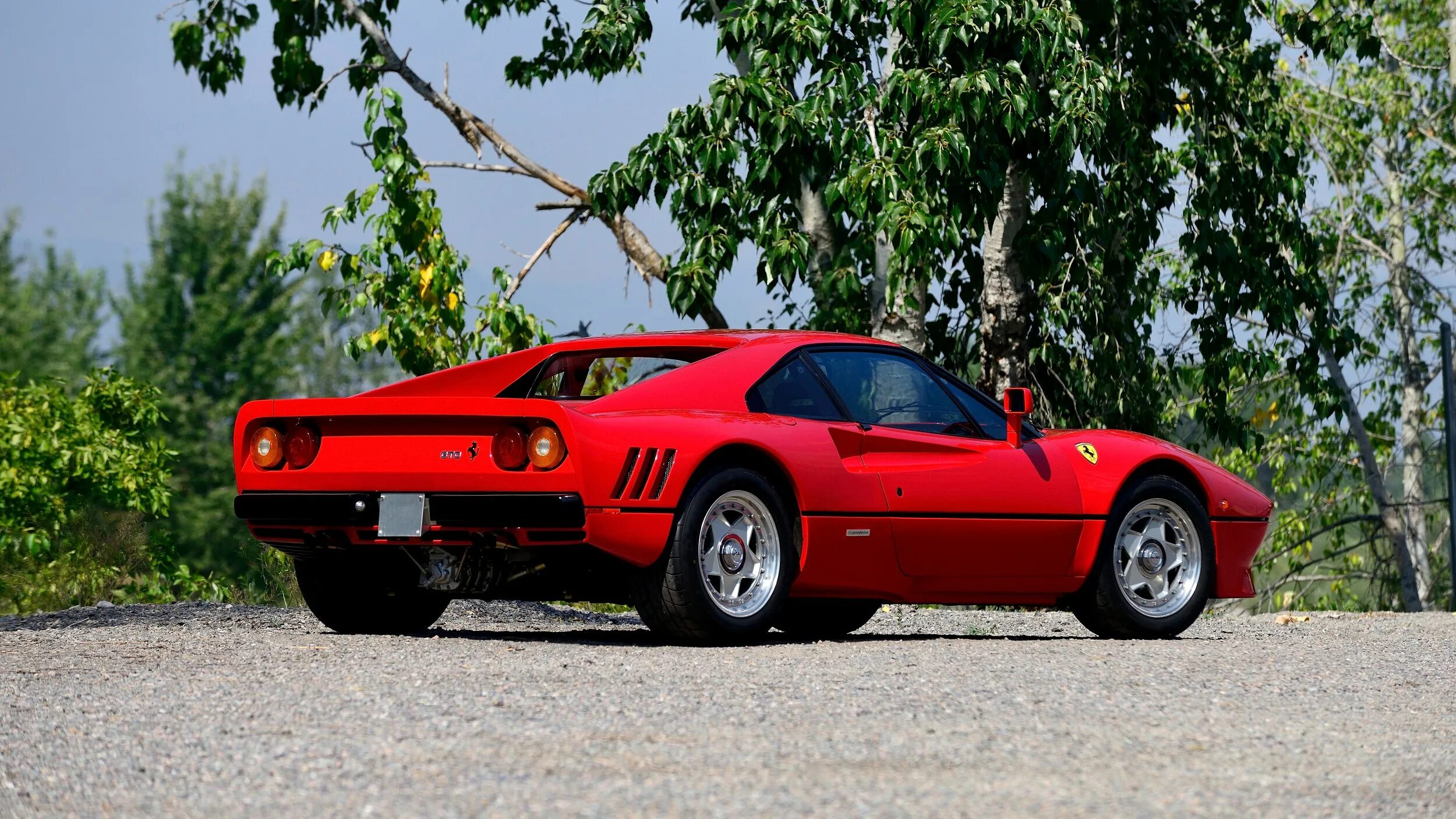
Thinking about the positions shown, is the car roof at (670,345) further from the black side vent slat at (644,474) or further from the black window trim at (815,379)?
the black side vent slat at (644,474)

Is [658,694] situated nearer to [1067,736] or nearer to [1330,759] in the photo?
[1067,736]

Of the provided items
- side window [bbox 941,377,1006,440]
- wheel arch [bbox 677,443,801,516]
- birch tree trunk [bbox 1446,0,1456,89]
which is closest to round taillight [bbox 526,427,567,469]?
wheel arch [bbox 677,443,801,516]

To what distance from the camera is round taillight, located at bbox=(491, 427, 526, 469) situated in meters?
6.86

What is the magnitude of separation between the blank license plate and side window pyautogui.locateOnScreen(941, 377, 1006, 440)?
2.72m

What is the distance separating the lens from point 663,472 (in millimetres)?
6910

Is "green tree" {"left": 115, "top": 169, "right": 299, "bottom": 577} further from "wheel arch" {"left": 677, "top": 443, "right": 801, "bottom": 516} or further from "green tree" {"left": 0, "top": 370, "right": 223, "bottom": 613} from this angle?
"wheel arch" {"left": 677, "top": 443, "right": 801, "bottom": 516}

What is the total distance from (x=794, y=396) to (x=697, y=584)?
3.65 ft

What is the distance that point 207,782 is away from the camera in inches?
166

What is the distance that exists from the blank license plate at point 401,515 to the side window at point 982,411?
2724 mm

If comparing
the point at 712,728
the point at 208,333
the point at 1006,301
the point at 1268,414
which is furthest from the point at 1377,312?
the point at 208,333

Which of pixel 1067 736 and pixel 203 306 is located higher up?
pixel 203 306

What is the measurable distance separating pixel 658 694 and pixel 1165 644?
11.1 feet

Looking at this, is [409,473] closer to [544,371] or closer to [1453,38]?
[544,371]

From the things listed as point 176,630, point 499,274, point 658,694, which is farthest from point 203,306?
point 658,694
